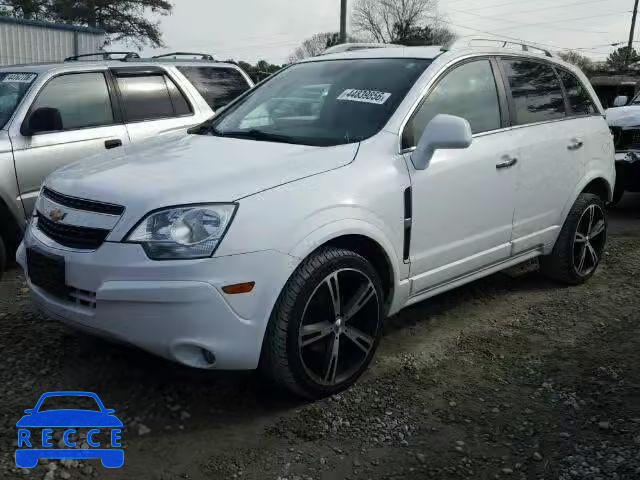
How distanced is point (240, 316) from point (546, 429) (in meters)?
1.49

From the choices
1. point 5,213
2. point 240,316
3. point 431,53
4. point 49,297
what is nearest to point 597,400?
point 240,316

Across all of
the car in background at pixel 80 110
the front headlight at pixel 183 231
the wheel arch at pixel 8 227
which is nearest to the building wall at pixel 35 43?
the car in background at pixel 80 110

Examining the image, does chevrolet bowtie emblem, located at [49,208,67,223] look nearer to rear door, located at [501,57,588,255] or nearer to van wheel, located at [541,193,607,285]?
rear door, located at [501,57,588,255]

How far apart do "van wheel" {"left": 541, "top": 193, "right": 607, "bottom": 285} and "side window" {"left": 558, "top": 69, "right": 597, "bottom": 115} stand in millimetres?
676

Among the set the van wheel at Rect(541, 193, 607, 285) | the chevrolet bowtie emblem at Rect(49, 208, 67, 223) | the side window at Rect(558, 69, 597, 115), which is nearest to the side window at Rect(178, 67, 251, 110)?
→ the side window at Rect(558, 69, 597, 115)

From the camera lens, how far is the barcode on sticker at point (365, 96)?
3709mm

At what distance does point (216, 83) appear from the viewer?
696 centimetres

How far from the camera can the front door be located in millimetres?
3623

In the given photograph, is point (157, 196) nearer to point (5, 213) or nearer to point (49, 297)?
point (49, 297)

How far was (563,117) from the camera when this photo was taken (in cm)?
486

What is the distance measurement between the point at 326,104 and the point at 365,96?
247 millimetres

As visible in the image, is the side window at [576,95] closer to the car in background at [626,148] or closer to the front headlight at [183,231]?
the car in background at [626,148]

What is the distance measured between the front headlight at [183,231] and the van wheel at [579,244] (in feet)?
9.78

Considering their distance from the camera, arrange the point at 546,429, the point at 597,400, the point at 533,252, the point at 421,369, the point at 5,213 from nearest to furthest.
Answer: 1. the point at 546,429
2. the point at 597,400
3. the point at 421,369
4. the point at 533,252
5. the point at 5,213
